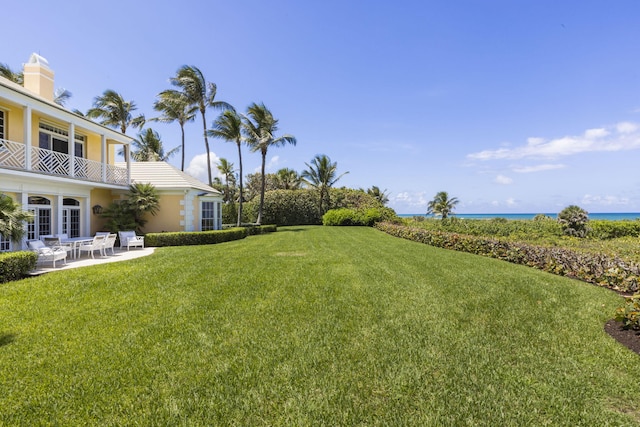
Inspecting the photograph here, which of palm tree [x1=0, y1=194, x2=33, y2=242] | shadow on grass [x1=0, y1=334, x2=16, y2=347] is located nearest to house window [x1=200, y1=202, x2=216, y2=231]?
palm tree [x1=0, y1=194, x2=33, y2=242]

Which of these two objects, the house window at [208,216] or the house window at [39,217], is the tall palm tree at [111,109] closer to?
the house window at [208,216]

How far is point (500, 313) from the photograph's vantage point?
515cm

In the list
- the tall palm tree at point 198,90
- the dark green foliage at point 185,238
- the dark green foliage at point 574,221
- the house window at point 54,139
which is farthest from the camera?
the tall palm tree at point 198,90

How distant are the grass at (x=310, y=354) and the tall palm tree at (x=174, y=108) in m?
21.1

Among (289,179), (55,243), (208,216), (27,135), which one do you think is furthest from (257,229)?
(289,179)

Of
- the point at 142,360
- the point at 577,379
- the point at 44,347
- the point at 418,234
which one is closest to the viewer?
the point at 577,379

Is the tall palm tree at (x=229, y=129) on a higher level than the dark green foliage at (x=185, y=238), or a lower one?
higher

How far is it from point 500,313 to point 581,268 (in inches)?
179

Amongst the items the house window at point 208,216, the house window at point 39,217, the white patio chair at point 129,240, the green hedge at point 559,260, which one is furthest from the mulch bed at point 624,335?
the house window at point 208,216

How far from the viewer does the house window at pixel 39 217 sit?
11469mm

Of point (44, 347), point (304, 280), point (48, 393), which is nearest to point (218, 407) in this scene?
point (48, 393)

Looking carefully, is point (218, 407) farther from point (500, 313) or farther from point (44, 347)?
point (500, 313)

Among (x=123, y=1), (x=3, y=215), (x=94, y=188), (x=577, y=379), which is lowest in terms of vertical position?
(x=577, y=379)

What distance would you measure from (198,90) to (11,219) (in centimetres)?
1961
